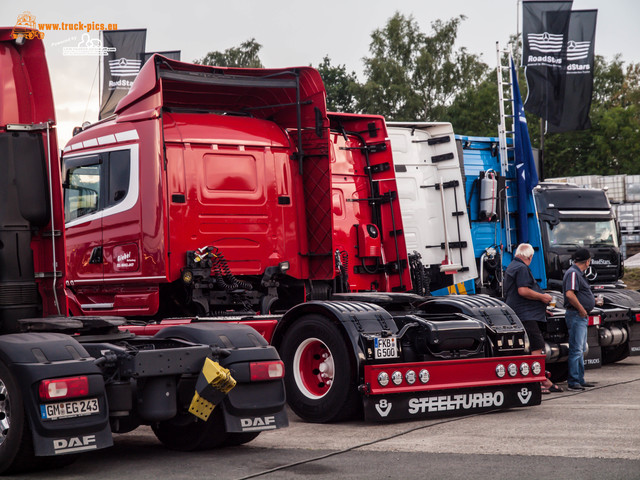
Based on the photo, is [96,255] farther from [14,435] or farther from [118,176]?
[14,435]

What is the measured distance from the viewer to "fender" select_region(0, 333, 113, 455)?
6.15 m

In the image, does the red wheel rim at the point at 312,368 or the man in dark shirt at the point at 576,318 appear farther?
the man in dark shirt at the point at 576,318

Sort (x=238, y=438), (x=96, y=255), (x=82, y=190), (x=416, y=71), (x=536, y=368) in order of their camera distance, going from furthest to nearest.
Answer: (x=416, y=71)
(x=82, y=190)
(x=96, y=255)
(x=536, y=368)
(x=238, y=438)

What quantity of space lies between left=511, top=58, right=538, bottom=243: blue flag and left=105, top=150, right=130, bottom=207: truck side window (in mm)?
7554

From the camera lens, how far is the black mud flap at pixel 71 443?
242 inches

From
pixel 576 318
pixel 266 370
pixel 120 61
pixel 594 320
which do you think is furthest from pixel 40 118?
pixel 120 61

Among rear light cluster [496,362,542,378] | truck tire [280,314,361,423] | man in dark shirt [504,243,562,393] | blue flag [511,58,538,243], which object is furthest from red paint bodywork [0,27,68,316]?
blue flag [511,58,538,243]

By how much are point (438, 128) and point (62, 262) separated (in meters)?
7.97

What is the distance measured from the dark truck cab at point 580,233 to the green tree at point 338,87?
42.1 metres

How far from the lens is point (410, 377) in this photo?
8.64 metres

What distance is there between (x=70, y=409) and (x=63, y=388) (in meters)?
0.15

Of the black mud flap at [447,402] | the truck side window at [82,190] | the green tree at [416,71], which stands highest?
the green tree at [416,71]

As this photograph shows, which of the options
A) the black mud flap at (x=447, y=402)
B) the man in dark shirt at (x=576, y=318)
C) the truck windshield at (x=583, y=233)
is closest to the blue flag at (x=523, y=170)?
the truck windshield at (x=583, y=233)

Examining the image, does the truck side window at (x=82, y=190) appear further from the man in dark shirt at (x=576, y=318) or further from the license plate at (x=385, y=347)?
the man in dark shirt at (x=576, y=318)
